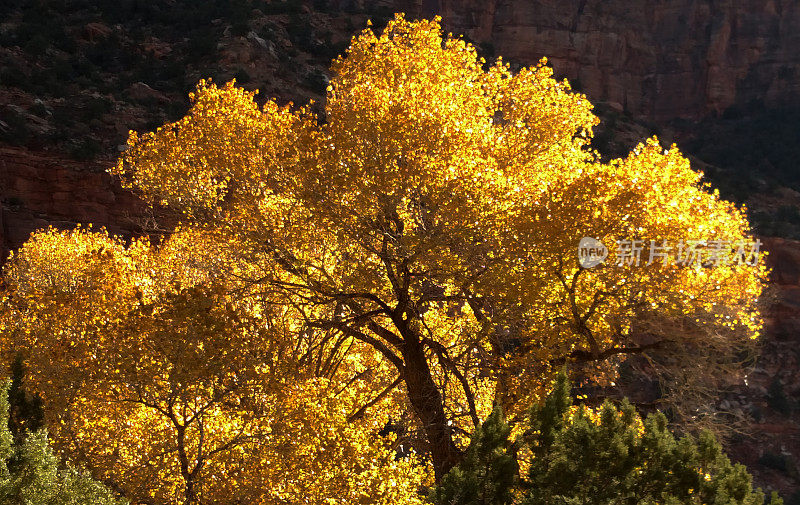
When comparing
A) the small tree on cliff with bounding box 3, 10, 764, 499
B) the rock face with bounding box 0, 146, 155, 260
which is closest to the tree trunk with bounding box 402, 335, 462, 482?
the small tree on cliff with bounding box 3, 10, 764, 499

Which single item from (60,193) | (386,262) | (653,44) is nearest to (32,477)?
(386,262)

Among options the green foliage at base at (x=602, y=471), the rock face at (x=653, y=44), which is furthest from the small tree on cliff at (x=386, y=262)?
the rock face at (x=653, y=44)

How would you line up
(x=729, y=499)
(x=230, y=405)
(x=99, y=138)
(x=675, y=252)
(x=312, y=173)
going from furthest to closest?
(x=99, y=138) < (x=312, y=173) < (x=230, y=405) < (x=675, y=252) < (x=729, y=499)

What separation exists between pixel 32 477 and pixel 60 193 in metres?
42.2

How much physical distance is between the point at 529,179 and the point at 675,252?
4179 millimetres

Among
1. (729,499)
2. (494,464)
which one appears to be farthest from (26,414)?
(729,499)

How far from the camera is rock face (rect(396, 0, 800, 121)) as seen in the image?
95750 millimetres

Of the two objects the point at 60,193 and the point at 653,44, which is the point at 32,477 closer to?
the point at 60,193

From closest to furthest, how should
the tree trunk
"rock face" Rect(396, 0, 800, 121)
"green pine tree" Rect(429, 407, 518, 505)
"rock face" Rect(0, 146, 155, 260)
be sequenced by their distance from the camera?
"green pine tree" Rect(429, 407, 518, 505) < the tree trunk < "rock face" Rect(0, 146, 155, 260) < "rock face" Rect(396, 0, 800, 121)

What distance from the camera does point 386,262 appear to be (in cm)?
1596

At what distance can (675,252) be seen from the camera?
13867 mm

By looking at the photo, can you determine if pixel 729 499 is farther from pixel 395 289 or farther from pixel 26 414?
pixel 26 414

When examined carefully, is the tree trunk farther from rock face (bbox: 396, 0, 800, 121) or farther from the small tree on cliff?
rock face (bbox: 396, 0, 800, 121)

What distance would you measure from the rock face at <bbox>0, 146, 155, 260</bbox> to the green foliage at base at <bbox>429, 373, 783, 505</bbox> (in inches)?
1558
